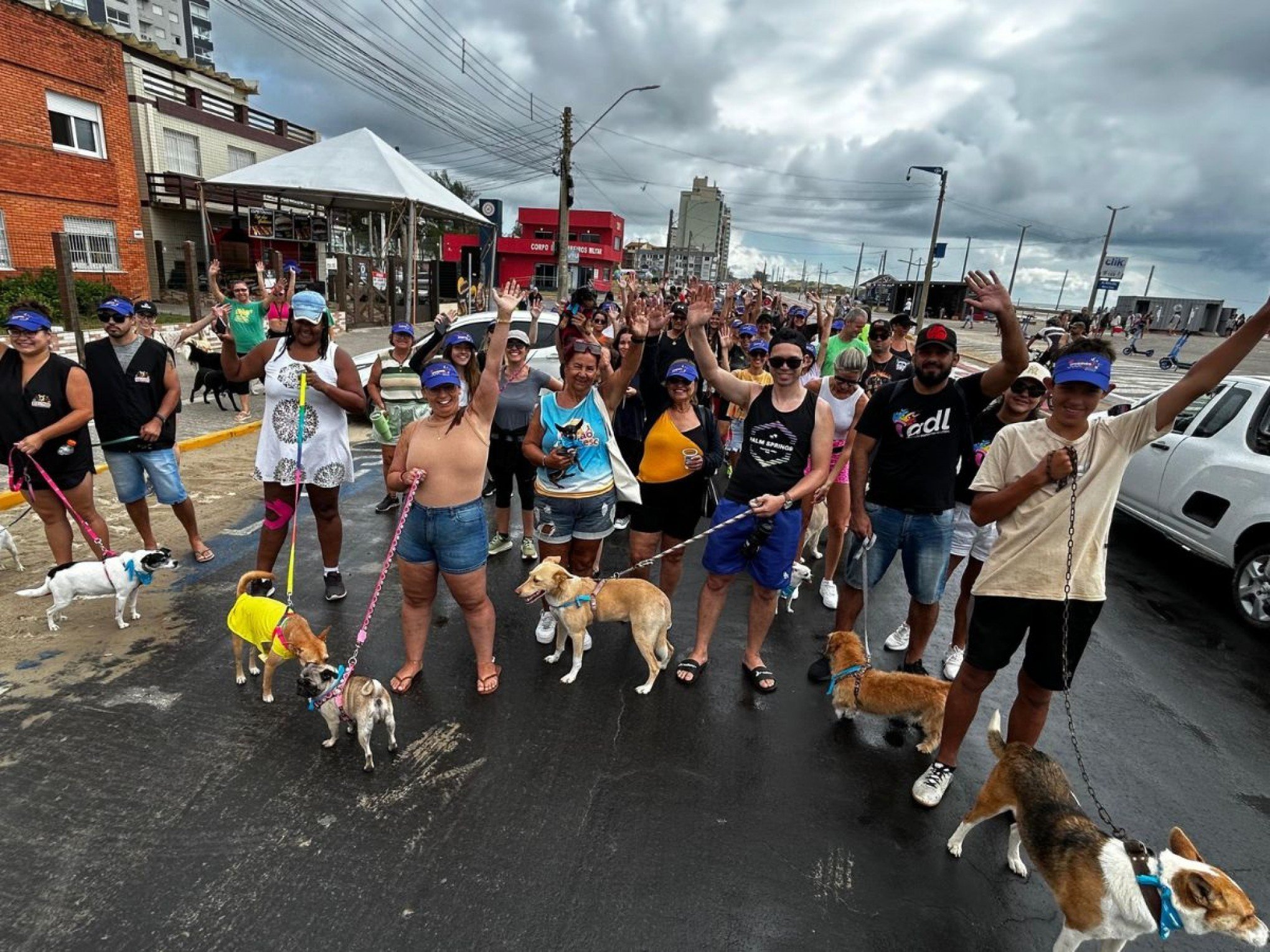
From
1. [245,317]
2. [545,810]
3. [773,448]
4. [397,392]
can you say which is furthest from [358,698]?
[245,317]

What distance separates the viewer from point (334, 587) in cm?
480

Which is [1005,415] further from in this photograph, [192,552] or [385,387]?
[192,552]

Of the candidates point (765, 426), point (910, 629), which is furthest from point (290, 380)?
point (910, 629)

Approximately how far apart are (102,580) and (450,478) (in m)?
2.55

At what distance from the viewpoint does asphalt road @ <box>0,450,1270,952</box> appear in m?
2.45

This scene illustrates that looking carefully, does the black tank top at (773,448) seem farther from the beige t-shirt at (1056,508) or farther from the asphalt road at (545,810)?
the asphalt road at (545,810)

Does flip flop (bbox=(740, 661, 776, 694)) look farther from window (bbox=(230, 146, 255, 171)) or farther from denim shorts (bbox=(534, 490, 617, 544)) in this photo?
window (bbox=(230, 146, 255, 171))

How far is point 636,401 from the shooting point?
5.76 meters

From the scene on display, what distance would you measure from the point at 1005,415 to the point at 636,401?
2875mm

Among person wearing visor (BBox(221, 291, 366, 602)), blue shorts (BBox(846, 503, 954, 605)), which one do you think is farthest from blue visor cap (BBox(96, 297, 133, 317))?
blue shorts (BBox(846, 503, 954, 605))

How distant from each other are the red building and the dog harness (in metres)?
46.0

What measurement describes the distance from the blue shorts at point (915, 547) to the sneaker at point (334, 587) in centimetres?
365

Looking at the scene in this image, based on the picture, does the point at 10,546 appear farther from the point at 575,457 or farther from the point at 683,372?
the point at 683,372

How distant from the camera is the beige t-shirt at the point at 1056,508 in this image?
262 centimetres
